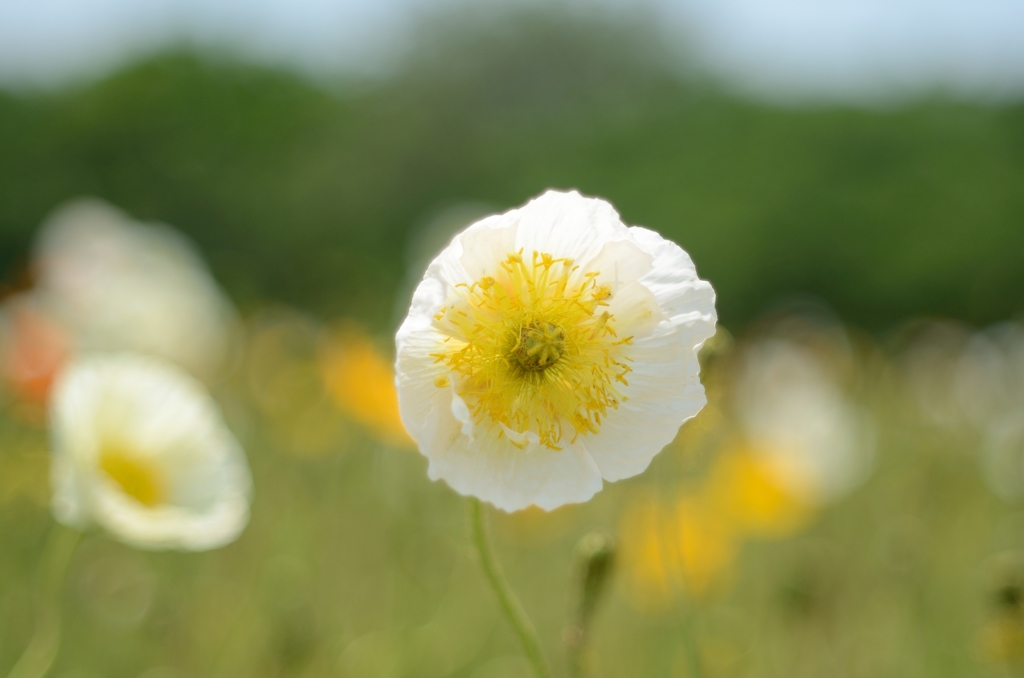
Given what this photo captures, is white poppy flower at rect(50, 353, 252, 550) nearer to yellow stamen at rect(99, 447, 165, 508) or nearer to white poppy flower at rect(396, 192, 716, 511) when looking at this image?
yellow stamen at rect(99, 447, 165, 508)

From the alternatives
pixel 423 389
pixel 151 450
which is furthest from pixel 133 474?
pixel 423 389

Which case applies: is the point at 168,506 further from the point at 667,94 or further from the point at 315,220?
A: the point at 667,94

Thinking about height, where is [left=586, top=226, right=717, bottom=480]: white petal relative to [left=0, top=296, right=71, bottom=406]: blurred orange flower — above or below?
above

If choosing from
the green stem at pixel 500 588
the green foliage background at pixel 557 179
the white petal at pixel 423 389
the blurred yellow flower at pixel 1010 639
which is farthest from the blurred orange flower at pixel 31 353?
the green foliage background at pixel 557 179

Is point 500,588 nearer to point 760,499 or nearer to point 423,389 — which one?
point 423,389

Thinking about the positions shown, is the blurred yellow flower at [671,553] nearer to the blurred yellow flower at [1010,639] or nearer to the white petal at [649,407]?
the blurred yellow flower at [1010,639]

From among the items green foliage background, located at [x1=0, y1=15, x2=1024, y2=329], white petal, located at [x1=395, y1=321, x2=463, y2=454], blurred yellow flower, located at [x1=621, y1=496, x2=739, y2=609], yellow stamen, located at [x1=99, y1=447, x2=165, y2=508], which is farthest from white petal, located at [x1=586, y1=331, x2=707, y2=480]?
green foliage background, located at [x1=0, y1=15, x2=1024, y2=329]

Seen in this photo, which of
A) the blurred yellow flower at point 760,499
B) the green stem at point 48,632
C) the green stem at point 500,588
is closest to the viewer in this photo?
the green stem at point 500,588

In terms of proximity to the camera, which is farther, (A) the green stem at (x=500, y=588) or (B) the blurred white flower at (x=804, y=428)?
(B) the blurred white flower at (x=804, y=428)
